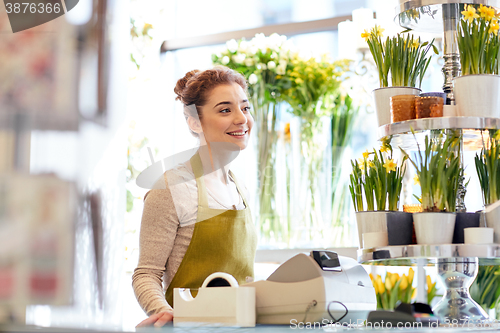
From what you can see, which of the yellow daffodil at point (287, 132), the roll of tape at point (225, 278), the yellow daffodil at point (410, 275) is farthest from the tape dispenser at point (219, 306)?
the yellow daffodil at point (287, 132)

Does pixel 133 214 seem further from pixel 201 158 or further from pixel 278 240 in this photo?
pixel 201 158

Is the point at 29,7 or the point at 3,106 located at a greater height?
the point at 29,7

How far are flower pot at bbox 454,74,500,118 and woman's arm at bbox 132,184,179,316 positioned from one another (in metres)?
0.64

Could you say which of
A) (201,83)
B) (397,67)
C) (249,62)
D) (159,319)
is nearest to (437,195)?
(397,67)

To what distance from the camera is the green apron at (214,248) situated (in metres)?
1.17

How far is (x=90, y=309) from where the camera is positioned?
108 centimetres

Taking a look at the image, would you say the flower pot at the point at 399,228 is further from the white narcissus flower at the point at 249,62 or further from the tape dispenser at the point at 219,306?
the white narcissus flower at the point at 249,62

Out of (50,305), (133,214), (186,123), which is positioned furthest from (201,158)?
(133,214)

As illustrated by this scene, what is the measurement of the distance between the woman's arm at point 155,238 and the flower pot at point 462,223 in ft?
1.95

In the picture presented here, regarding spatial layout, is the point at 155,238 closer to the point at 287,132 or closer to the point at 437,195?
the point at 437,195

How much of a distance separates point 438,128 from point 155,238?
2.08ft

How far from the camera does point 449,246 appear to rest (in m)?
0.85

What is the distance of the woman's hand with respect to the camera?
2.91 ft

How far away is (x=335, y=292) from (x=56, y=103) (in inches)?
23.6
